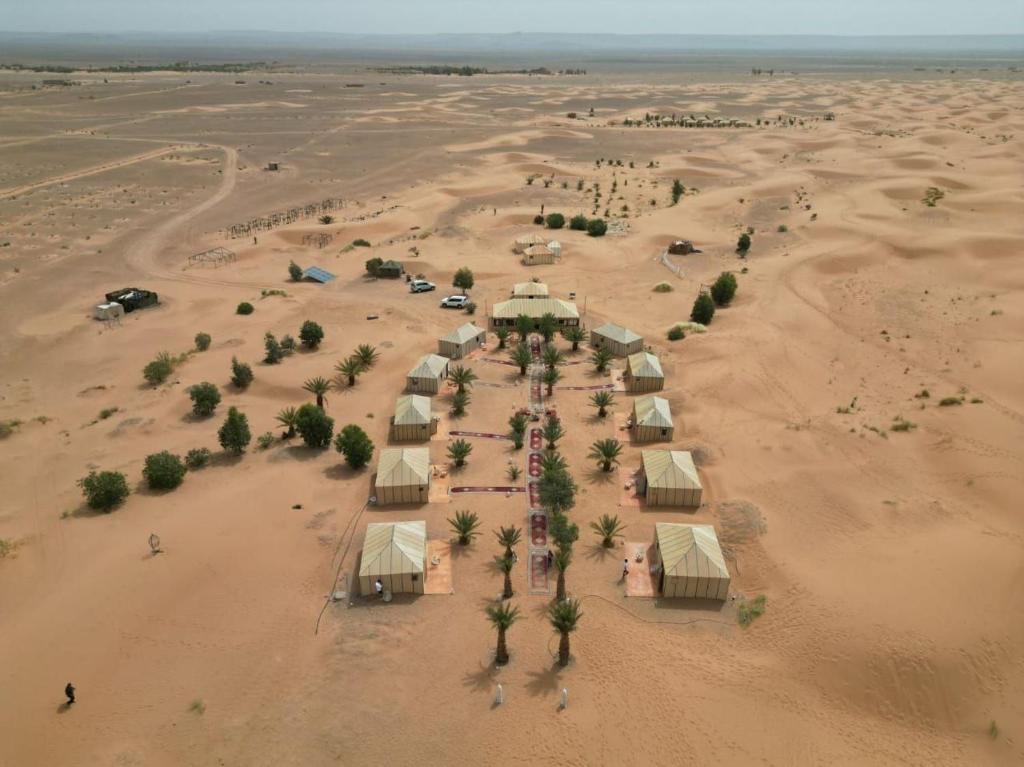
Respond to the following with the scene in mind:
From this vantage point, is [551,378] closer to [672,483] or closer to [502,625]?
[672,483]

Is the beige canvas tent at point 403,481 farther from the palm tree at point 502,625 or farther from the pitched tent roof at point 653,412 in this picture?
the pitched tent roof at point 653,412

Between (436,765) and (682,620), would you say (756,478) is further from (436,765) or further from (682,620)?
(436,765)

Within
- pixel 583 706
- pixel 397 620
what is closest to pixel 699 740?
pixel 583 706

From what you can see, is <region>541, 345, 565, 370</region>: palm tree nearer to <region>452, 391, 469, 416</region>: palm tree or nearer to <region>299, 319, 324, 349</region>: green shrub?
<region>452, 391, 469, 416</region>: palm tree

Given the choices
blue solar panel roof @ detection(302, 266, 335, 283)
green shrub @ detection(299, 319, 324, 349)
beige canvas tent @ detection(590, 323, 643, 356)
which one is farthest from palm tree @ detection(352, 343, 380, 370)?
blue solar panel roof @ detection(302, 266, 335, 283)

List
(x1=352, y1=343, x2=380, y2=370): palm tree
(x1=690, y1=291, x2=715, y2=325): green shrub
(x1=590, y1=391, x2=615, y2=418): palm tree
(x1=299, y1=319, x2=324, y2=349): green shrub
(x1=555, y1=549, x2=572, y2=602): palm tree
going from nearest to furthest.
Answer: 1. (x1=555, y1=549, x2=572, y2=602): palm tree
2. (x1=590, y1=391, x2=615, y2=418): palm tree
3. (x1=352, y1=343, x2=380, y2=370): palm tree
4. (x1=299, y1=319, x2=324, y2=349): green shrub
5. (x1=690, y1=291, x2=715, y2=325): green shrub

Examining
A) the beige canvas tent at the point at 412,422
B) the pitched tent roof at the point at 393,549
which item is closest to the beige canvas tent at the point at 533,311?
the beige canvas tent at the point at 412,422
